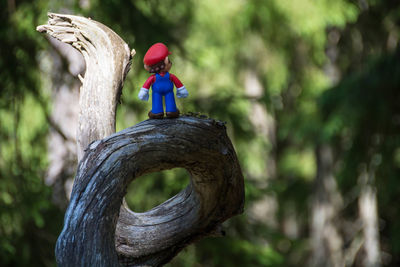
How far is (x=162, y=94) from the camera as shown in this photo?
2287mm

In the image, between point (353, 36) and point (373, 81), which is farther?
point (353, 36)

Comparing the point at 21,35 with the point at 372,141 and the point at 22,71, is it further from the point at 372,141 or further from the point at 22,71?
the point at 372,141

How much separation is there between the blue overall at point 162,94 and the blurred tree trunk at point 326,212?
8.99m

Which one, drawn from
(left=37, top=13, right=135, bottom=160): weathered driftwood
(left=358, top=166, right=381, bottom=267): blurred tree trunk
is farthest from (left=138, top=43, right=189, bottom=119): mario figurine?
(left=358, top=166, right=381, bottom=267): blurred tree trunk

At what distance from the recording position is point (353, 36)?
11578mm

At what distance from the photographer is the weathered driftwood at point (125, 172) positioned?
2.12 meters

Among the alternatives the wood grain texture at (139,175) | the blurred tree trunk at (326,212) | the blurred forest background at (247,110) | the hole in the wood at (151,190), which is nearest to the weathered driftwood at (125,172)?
the wood grain texture at (139,175)

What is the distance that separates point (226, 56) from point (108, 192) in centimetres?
1024

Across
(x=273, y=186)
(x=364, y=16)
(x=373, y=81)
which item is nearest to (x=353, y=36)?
(x=364, y=16)

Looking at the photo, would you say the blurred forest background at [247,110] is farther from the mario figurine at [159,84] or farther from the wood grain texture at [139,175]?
the mario figurine at [159,84]

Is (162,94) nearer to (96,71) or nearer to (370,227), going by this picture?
(96,71)

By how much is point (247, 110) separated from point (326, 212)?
154 inches

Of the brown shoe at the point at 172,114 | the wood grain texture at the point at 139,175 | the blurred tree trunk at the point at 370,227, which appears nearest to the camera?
the wood grain texture at the point at 139,175

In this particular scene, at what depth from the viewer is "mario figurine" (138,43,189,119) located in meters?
2.25
